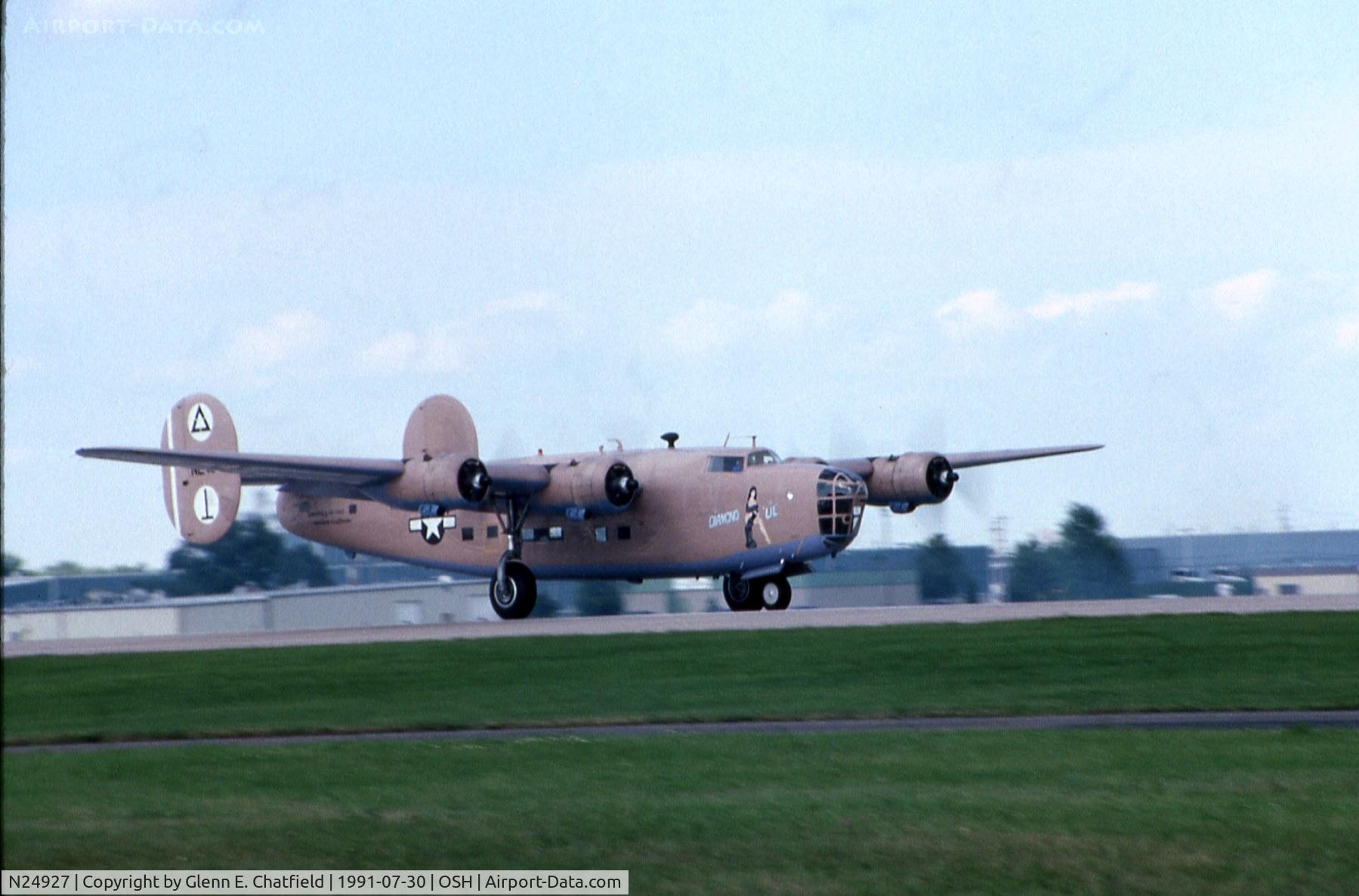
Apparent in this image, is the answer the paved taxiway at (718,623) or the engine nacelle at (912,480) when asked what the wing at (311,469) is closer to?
the paved taxiway at (718,623)

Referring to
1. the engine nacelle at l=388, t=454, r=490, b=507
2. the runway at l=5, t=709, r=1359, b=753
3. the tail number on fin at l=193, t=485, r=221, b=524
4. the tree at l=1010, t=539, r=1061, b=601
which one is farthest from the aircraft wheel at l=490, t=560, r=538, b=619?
the runway at l=5, t=709, r=1359, b=753

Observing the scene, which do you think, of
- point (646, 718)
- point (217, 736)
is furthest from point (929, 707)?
point (217, 736)

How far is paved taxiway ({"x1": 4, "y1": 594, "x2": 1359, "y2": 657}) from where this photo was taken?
106 ft

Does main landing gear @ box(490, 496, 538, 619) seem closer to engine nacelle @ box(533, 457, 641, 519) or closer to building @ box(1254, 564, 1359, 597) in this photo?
→ engine nacelle @ box(533, 457, 641, 519)

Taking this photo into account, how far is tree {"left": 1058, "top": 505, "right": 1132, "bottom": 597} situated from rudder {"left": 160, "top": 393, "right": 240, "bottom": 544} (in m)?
23.1

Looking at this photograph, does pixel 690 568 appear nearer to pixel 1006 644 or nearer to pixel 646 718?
pixel 1006 644

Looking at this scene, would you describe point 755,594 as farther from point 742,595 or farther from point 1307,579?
point 1307,579

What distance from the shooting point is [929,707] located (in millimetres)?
21562

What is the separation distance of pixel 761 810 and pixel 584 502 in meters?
26.0

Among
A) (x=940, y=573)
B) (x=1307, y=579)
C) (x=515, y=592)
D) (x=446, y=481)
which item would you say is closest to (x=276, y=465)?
(x=446, y=481)

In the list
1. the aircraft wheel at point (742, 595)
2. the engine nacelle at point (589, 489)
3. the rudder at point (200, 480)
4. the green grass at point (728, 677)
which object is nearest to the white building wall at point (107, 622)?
the rudder at point (200, 480)

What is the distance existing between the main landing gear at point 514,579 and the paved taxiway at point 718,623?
182 centimetres

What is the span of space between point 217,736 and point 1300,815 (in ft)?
40.8

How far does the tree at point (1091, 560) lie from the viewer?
45281 mm
